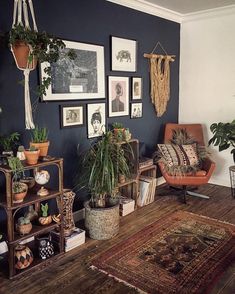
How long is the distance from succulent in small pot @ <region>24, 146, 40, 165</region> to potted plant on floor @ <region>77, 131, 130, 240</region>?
24.1 inches

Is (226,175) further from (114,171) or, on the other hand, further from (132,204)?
(114,171)

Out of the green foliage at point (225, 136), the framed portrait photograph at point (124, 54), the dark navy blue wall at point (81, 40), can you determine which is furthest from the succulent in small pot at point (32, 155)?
the green foliage at point (225, 136)

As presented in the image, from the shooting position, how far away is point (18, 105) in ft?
8.51

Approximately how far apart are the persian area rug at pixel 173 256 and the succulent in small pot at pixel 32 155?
977mm

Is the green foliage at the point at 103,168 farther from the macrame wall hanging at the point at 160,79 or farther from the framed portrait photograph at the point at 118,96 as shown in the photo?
the macrame wall hanging at the point at 160,79

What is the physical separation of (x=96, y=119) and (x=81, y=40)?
85 centimetres

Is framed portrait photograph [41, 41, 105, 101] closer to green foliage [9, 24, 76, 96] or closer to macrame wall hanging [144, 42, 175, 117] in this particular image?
green foliage [9, 24, 76, 96]

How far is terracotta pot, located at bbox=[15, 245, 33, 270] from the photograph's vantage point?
2289mm

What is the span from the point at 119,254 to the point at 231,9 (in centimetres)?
343

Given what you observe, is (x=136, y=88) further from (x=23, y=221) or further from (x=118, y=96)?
(x=23, y=221)

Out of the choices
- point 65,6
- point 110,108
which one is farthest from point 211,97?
point 65,6

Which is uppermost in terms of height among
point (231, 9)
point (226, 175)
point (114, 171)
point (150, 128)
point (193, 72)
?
point (231, 9)

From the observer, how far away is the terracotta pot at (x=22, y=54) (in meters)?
2.19

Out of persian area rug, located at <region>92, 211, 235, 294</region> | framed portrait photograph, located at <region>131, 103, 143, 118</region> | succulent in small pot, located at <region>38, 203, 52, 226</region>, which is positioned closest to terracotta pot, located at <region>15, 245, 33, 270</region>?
succulent in small pot, located at <region>38, 203, 52, 226</region>
